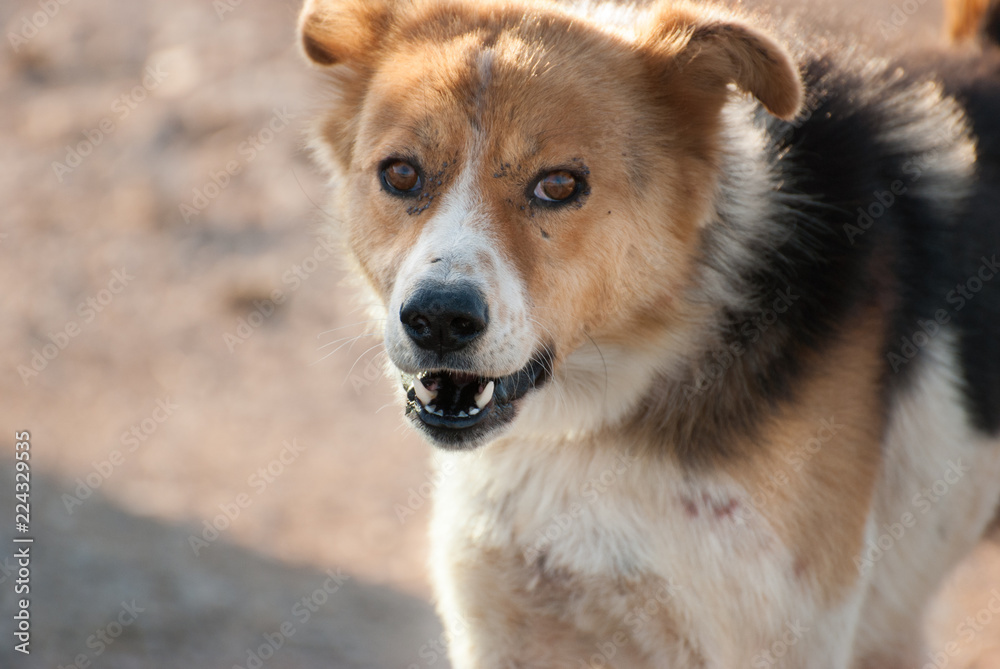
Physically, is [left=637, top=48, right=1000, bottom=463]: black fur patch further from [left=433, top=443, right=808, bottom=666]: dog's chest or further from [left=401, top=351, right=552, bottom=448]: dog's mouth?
[left=401, top=351, right=552, bottom=448]: dog's mouth

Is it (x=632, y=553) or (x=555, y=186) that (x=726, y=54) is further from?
(x=632, y=553)

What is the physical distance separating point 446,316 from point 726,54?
110cm

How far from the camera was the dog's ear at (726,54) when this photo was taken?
8.58 feet

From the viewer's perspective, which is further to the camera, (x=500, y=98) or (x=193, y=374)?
(x=193, y=374)

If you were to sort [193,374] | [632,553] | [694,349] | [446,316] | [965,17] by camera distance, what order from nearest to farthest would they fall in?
[446,316] → [632,553] → [694,349] → [965,17] → [193,374]

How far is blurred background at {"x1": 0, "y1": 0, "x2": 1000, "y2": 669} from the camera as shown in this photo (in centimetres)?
465

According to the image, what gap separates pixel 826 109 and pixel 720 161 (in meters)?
0.45

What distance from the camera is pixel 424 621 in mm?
4898

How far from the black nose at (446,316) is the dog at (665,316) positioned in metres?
0.01

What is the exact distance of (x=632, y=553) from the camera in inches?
111

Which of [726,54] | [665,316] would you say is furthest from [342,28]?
[665,316]

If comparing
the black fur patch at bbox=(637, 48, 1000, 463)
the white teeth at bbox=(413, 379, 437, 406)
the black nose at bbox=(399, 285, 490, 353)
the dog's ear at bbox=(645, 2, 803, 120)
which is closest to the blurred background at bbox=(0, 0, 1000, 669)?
the white teeth at bbox=(413, 379, 437, 406)

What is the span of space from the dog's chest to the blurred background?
0.60 metres

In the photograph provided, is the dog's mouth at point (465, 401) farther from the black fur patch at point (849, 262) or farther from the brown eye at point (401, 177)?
the brown eye at point (401, 177)
